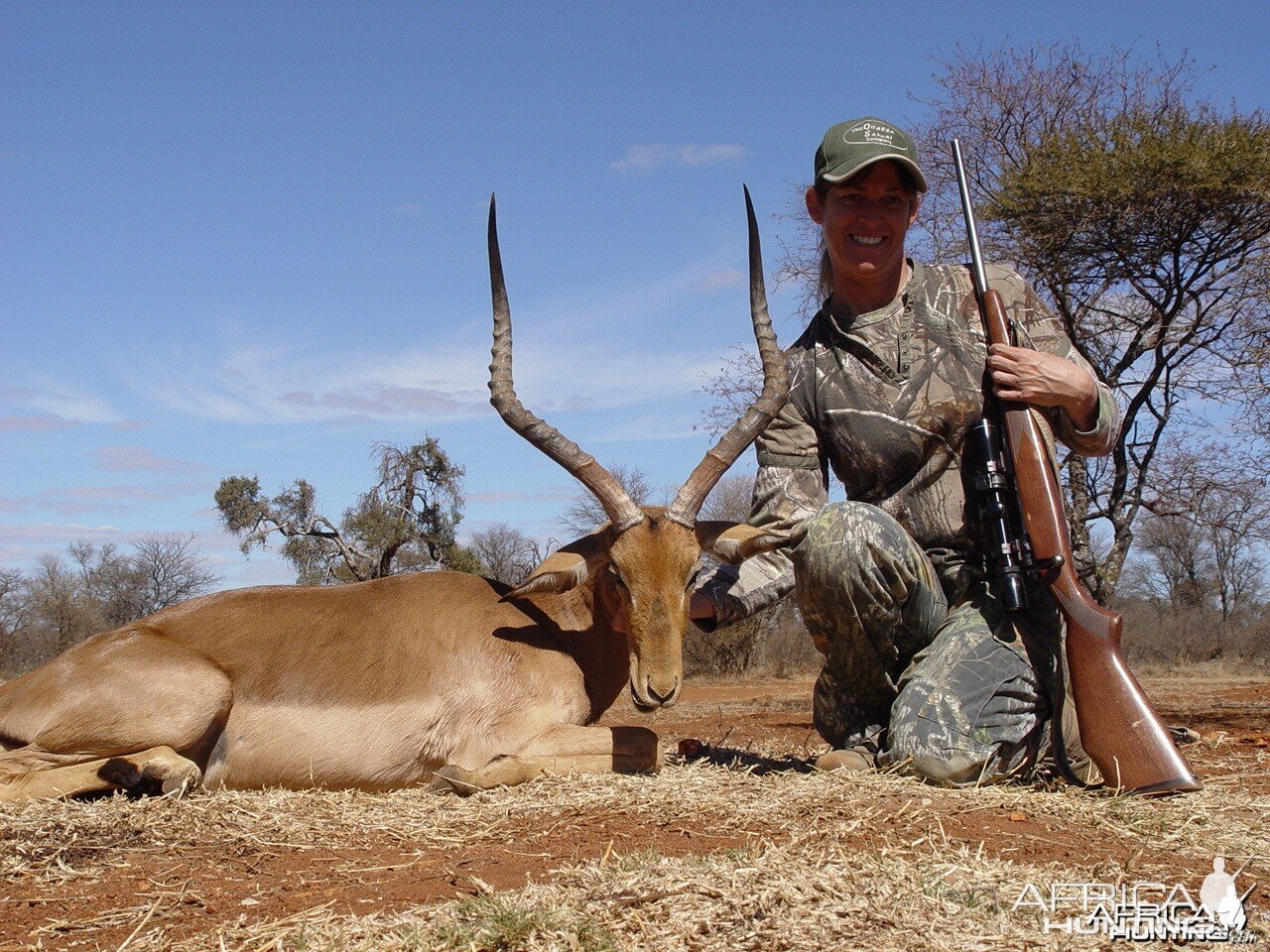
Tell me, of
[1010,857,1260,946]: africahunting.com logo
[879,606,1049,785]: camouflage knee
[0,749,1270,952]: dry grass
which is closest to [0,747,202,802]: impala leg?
[0,749,1270,952]: dry grass

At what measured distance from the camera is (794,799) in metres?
4.20

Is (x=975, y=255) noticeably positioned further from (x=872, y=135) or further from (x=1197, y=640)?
(x=1197, y=640)

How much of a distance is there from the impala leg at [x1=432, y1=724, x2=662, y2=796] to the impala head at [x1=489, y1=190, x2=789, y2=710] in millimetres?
357

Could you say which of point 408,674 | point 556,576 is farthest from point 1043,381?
point 408,674

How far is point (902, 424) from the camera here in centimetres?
548

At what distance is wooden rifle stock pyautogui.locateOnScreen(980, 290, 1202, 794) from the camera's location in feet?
14.1

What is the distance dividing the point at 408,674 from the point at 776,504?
78.0 inches

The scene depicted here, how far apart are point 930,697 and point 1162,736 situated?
951 millimetres

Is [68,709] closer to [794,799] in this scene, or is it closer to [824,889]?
[794,799]

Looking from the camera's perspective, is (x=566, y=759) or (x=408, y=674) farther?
(x=408, y=674)

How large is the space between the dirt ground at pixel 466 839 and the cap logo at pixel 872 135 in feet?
9.75

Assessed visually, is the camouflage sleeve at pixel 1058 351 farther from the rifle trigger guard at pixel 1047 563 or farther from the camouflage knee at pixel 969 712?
the camouflage knee at pixel 969 712

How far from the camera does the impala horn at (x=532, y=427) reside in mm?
5504

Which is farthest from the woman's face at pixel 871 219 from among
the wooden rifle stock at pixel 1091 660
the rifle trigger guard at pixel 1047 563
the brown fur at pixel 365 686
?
the rifle trigger guard at pixel 1047 563
